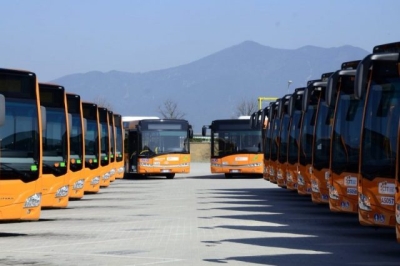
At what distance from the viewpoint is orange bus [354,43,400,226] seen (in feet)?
53.1

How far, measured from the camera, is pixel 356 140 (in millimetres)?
20031

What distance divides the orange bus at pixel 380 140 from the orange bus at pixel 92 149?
56.1 feet

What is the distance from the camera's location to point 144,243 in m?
18.0

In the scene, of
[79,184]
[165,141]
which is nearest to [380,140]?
[79,184]

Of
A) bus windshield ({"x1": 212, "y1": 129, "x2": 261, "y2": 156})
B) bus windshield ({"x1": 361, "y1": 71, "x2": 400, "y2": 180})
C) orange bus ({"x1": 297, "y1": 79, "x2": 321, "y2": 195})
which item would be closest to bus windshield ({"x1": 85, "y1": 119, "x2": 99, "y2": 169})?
orange bus ({"x1": 297, "y1": 79, "x2": 321, "y2": 195})

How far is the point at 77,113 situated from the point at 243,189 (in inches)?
339

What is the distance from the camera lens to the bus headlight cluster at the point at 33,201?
63.9 feet

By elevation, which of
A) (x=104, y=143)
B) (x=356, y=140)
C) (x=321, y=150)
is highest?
(x=104, y=143)

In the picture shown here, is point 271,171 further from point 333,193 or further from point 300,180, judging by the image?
point 333,193

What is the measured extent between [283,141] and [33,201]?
14.5 metres

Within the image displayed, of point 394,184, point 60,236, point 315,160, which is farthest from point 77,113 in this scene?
point 394,184

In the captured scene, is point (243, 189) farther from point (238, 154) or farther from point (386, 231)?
point (386, 231)

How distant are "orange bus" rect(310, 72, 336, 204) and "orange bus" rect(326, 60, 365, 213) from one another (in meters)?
2.31

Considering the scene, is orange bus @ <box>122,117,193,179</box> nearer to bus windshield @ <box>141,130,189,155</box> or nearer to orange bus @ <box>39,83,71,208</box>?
bus windshield @ <box>141,130,189,155</box>
